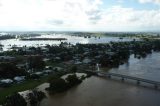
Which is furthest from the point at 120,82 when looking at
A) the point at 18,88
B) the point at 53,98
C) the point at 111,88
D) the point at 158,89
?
the point at 18,88

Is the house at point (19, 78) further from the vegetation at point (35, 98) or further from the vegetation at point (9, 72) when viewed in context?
the vegetation at point (35, 98)

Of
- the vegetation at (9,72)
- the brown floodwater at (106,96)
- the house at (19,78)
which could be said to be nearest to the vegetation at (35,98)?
the brown floodwater at (106,96)

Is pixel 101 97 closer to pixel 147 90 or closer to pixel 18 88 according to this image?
pixel 147 90

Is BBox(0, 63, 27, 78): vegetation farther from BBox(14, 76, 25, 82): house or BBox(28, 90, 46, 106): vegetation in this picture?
BBox(28, 90, 46, 106): vegetation

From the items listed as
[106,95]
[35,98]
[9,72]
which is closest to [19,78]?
[9,72]

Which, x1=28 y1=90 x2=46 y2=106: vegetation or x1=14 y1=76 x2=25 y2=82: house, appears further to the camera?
x1=14 y1=76 x2=25 y2=82: house

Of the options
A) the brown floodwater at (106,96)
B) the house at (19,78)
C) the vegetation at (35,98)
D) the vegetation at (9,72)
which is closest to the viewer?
the vegetation at (35,98)

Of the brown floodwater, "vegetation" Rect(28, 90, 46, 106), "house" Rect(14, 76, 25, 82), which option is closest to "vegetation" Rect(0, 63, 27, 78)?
"house" Rect(14, 76, 25, 82)

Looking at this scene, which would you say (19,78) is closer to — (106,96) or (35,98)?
(35,98)
